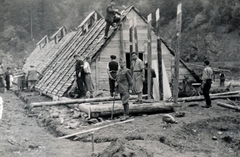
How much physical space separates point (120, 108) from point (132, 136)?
2.50 meters

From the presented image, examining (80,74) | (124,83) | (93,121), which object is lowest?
(93,121)

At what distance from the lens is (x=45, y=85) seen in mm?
17156

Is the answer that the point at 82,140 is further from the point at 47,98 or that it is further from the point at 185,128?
the point at 47,98

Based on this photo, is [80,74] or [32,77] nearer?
[80,74]

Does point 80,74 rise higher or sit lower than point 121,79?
higher

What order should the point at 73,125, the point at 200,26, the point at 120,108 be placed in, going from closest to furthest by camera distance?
the point at 73,125 → the point at 120,108 → the point at 200,26

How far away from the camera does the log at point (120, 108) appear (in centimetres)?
955

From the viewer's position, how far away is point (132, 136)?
293 inches

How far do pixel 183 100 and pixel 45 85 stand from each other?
8637mm

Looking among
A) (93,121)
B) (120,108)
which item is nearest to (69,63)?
(120,108)

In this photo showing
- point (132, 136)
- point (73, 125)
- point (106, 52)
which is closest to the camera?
point (132, 136)

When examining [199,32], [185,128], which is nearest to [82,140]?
[185,128]

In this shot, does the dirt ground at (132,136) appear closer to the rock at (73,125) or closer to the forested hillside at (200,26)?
the rock at (73,125)

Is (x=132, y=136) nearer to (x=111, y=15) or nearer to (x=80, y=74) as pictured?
(x=80, y=74)
